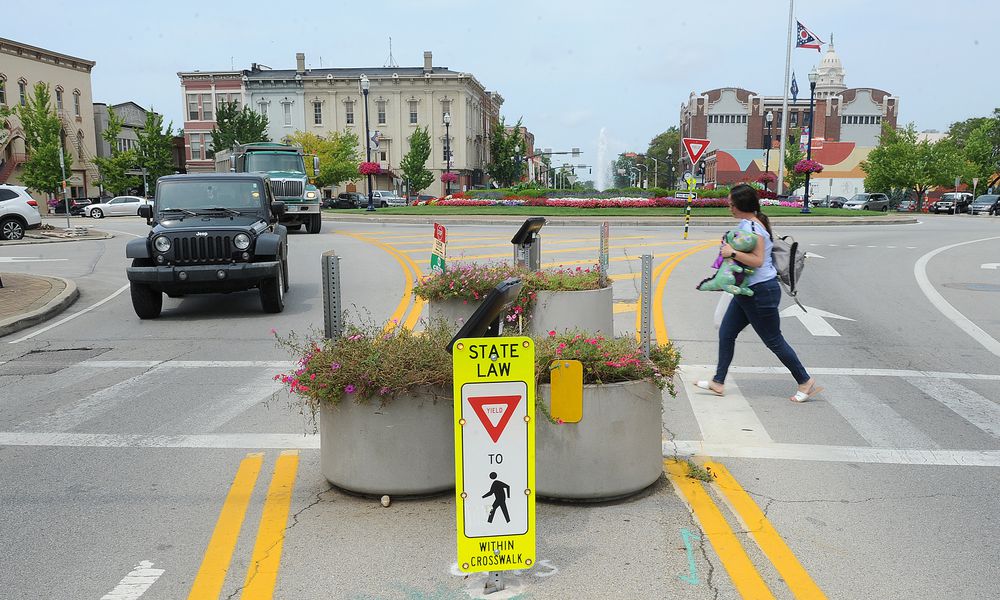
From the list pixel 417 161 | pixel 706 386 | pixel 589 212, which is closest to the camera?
pixel 706 386

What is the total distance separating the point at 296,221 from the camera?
27.7 meters

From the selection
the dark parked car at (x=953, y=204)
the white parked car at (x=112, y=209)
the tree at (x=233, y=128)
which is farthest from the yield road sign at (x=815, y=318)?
the tree at (x=233, y=128)

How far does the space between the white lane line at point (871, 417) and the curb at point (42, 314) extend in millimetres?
10209

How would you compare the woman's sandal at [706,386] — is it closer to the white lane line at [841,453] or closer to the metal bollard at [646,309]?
the white lane line at [841,453]

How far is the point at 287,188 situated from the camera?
27.4 m

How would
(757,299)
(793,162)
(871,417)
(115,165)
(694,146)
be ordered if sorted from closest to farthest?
(871,417)
(757,299)
(694,146)
(115,165)
(793,162)

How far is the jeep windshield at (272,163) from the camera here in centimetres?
2817

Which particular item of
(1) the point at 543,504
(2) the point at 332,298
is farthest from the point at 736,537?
(2) the point at 332,298

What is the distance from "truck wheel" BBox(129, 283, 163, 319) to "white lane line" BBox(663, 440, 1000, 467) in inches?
333

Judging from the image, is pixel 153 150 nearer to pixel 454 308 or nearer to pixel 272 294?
pixel 272 294

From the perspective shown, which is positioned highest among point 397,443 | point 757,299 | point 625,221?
point 757,299

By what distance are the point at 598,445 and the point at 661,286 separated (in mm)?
10428

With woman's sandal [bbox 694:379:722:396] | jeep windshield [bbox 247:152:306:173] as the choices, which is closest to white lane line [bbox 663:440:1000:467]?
woman's sandal [bbox 694:379:722:396]

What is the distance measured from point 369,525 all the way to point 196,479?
1510mm
